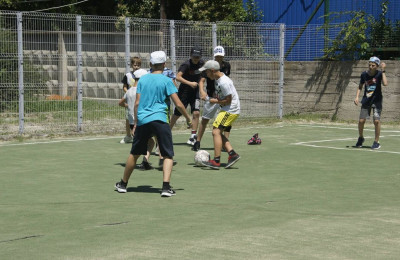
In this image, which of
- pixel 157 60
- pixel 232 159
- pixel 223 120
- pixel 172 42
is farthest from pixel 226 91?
pixel 172 42

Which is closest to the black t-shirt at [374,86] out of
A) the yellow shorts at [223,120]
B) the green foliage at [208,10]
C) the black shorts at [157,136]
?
the yellow shorts at [223,120]

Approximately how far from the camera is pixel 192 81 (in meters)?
15.5

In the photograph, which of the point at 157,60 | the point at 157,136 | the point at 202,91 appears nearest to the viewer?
the point at 157,136

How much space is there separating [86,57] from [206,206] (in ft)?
34.6

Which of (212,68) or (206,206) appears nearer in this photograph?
(206,206)

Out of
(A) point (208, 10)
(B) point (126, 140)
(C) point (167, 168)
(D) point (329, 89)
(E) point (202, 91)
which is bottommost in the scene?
(B) point (126, 140)

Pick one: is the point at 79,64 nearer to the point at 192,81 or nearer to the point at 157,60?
the point at 192,81

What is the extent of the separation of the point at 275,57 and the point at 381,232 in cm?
1454

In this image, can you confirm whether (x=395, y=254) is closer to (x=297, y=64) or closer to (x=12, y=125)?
(x=12, y=125)

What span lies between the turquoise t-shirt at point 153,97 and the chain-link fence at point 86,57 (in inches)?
284

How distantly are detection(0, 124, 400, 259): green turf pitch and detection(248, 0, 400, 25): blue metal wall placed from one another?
8.50 metres

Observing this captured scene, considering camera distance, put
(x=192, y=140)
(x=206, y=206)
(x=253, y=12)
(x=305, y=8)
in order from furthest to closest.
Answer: (x=253, y=12) → (x=305, y=8) → (x=192, y=140) → (x=206, y=206)

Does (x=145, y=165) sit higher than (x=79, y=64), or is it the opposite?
(x=79, y=64)

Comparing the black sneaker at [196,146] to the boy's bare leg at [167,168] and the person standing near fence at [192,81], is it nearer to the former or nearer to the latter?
the person standing near fence at [192,81]
